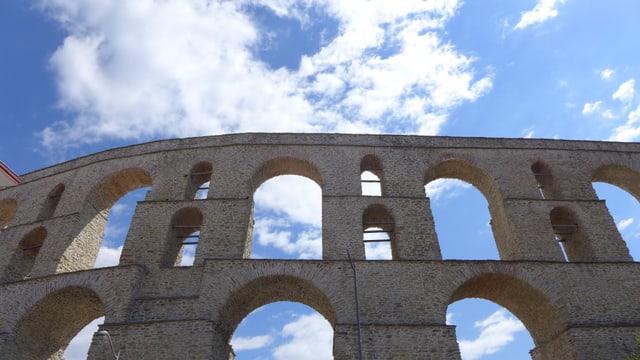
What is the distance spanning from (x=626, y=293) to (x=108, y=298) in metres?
18.8

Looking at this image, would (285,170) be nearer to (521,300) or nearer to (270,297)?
(270,297)

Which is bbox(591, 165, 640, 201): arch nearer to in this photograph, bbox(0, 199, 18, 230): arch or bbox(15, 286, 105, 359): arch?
bbox(15, 286, 105, 359): arch

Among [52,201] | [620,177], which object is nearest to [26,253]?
[52,201]

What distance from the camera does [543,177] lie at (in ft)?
68.9

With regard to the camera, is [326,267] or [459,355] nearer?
[459,355]

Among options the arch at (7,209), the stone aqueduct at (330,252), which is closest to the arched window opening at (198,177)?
the stone aqueduct at (330,252)

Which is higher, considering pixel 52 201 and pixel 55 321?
pixel 52 201

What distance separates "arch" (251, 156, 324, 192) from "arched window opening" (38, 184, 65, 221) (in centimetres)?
1065

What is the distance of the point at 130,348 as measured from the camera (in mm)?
13703

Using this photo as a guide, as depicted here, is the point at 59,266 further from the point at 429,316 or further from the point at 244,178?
the point at 429,316

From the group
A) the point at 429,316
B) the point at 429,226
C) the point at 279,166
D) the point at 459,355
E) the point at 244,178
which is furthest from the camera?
the point at 279,166

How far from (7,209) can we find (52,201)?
3.50m

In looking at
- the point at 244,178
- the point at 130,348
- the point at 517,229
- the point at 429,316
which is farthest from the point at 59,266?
the point at 517,229

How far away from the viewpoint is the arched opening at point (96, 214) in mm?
18688
